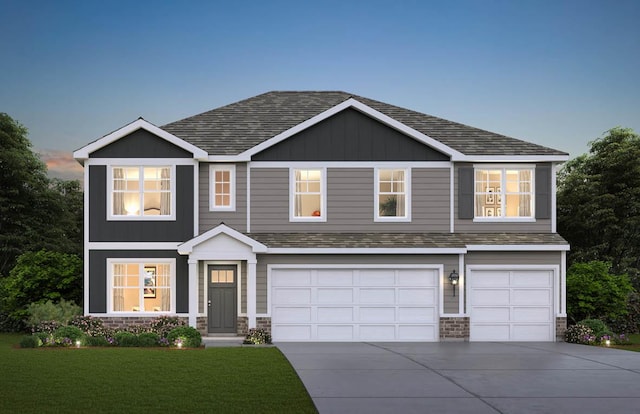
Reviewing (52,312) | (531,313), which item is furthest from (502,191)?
(52,312)

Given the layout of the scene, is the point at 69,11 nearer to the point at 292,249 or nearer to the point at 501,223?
the point at 292,249

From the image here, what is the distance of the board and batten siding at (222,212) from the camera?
76.6 ft

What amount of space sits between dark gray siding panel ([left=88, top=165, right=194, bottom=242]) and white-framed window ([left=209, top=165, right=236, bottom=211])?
76cm

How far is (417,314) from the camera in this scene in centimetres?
2302

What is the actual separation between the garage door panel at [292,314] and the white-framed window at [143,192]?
14.5ft

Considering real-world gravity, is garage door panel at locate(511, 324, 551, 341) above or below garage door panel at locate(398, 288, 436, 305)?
below

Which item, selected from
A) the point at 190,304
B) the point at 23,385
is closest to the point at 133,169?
the point at 190,304

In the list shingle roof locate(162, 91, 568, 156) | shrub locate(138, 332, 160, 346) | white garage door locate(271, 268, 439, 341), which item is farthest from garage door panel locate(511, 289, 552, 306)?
shrub locate(138, 332, 160, 346)

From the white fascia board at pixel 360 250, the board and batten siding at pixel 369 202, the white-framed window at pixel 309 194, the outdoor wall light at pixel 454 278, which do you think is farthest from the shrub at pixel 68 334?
the outdoor wall light at pixel 454 278

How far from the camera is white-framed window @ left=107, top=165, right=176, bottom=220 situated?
23.1m

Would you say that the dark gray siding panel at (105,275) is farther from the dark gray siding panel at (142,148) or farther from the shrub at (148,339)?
the dark gray siding panel at (142,148)

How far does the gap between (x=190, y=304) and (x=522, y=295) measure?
407 inches

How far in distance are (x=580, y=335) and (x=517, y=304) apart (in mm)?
2055

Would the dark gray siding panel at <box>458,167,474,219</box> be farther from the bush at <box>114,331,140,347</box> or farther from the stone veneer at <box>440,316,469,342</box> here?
the bush at <box>114,331,140,347</box>
